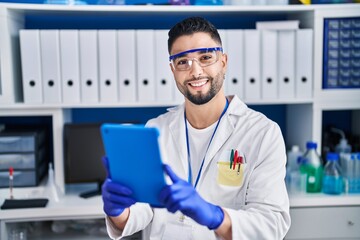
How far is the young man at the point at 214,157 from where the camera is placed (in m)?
1.25

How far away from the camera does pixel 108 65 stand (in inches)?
78.5

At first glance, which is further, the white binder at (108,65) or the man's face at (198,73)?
the white binder at (108,65)

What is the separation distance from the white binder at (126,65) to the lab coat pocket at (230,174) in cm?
80

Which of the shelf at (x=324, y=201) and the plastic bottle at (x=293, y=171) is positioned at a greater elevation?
the plastic bottle at (x=293, y=171)

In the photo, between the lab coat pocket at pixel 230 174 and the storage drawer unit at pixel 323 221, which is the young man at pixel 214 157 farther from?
the storage drawer unit at pixel 323 221

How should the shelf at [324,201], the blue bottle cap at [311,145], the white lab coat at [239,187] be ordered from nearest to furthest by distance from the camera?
the white lab coat at [239,187], the shelf at [324,201], the blue bottle cap at [311,145]

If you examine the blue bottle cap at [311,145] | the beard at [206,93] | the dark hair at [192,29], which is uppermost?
the dark hair at [192,29]

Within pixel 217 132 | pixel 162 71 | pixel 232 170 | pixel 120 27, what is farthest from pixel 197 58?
pixel 120 27

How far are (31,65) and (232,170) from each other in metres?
1.15

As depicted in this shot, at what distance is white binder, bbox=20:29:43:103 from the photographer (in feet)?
6.42

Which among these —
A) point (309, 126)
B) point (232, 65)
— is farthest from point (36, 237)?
point (309, 126)

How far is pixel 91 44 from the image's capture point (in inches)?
78.0

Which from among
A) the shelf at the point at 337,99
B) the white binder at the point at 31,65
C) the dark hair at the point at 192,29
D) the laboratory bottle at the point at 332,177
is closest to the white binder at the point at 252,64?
the shelf at the point at 337,99

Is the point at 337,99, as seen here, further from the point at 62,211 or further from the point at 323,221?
the point at 62,211
